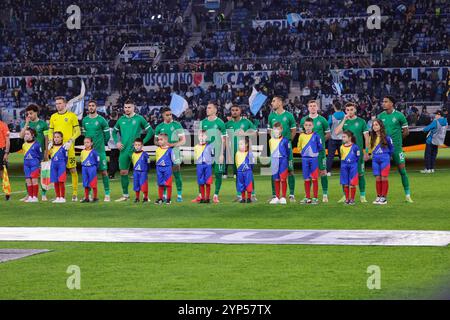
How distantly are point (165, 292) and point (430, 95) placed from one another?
3068cm

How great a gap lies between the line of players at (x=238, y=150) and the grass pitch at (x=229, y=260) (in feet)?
2.09

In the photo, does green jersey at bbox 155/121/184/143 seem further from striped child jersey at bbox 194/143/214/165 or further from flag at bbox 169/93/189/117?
flag at bbox 169/93/189/117

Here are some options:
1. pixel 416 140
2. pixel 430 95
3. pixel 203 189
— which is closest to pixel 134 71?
pixel 430 95

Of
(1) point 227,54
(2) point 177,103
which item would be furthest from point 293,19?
(2) point 177,103

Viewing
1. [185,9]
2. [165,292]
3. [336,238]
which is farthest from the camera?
[185,9]

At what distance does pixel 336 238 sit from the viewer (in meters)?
12.0

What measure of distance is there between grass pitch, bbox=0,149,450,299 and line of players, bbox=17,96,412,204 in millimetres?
636

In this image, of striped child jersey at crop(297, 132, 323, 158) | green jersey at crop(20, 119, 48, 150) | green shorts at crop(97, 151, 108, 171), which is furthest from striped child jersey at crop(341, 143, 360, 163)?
green jersey at crop(20, 119, 48, 150)

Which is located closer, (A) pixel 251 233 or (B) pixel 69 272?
(B) pixel 69 272

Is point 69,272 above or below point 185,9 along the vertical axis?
below

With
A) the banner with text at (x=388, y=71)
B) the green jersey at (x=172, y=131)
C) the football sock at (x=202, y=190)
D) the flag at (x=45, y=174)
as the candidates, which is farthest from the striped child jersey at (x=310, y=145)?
the banner with text at (x=388, y=71)

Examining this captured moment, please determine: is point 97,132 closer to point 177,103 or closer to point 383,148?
point 383,148
